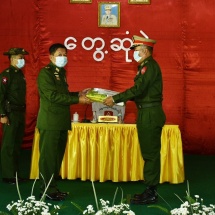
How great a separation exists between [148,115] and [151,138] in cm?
19

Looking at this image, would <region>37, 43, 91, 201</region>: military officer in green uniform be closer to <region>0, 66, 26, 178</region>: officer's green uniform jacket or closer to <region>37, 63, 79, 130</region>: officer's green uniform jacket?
<region>37, 63, 79, 130</region>: officer's green uniform jacket

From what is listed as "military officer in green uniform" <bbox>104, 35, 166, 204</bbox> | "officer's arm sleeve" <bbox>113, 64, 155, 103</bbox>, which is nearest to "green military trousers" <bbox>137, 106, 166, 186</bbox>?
"military officer in green uniform" <bbox>104, 35, 166, 204</bbox>

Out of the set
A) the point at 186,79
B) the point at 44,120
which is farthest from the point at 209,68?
the point at 44,120

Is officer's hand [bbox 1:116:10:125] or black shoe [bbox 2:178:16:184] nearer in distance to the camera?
officer's hand [bbox 1:116:10:125]

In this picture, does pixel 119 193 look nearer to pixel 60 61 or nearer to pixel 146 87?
pixel 146 87

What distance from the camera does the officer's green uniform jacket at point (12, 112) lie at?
4445 mm

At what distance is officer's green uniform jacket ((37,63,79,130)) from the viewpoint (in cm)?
366

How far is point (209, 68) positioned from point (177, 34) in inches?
25.4

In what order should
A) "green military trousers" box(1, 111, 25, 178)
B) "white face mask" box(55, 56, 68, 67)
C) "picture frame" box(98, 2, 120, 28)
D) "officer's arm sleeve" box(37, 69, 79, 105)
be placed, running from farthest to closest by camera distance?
"picture frame" box(98, 2, 120, 28) < "green military trousers" box(1, 111, 25, 178) < "white face mask" box(55, 56, 68, 67) < "officer's arm sleeve" box(37, 69, 79, 105)

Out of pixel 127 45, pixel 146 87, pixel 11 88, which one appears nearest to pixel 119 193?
pixel 146 87

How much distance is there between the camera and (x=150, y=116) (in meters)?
3.73

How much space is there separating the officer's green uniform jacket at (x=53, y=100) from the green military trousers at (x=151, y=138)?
569 mm

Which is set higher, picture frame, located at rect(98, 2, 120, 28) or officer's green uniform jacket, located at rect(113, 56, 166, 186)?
picture frame, located at rect(98, 2, 120, 28)

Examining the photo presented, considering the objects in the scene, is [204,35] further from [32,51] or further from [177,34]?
[32,51]
